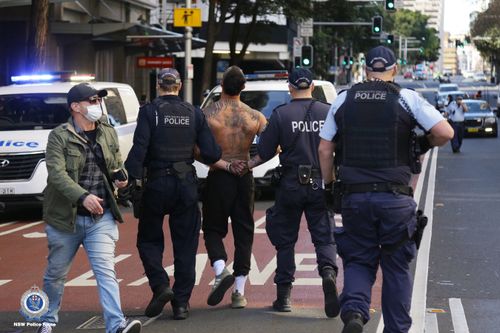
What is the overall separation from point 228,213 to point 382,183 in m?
2.58

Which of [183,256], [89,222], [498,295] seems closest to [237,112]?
[183,256]

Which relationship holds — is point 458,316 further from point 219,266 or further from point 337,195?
point 337,195

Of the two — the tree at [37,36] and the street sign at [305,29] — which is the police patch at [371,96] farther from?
the street sign at [305,29]

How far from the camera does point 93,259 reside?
7613 millimetres

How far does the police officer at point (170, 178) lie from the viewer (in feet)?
28.4

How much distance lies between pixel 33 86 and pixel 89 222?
34.3 feet

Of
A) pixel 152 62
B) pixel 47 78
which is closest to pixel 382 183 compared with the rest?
pixel 47 78

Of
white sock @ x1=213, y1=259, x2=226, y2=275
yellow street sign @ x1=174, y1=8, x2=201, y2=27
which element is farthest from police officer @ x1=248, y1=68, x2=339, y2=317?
yellow street sign @ x1=174, y1=8, x2=201, y2=27

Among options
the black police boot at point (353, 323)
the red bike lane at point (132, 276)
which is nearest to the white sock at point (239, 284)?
the red bike lane at point (132, 276)

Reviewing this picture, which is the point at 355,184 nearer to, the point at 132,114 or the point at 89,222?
the point at 89,222

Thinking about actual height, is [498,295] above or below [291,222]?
below

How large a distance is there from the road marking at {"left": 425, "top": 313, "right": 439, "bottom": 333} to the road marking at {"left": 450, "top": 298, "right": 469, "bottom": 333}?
14cm

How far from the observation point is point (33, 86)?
1773 centimetres

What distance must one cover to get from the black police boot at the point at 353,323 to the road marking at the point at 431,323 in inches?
62.9
